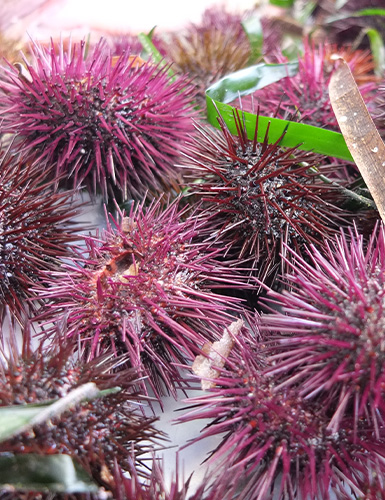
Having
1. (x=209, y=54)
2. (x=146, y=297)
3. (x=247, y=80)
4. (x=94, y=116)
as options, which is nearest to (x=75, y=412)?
(x=146, y=297)

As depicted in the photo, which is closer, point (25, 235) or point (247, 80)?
point (25, 235)

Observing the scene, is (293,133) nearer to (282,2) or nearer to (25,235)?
(25,235)

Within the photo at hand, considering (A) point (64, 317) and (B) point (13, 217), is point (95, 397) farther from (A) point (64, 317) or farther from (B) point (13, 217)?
(B) point (13, 217)

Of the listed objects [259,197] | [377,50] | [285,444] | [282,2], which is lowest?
[285,444]

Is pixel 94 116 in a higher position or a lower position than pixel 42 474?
higher

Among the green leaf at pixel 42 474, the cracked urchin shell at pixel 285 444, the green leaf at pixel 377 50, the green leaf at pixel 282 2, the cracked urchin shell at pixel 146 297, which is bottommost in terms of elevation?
the cracked urchin shell at pixel 285 444

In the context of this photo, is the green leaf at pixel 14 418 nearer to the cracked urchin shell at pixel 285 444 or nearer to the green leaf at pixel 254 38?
the cracked urchin shell at pixel 285 444

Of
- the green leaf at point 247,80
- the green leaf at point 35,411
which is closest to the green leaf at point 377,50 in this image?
the green leaf at point 247,80
